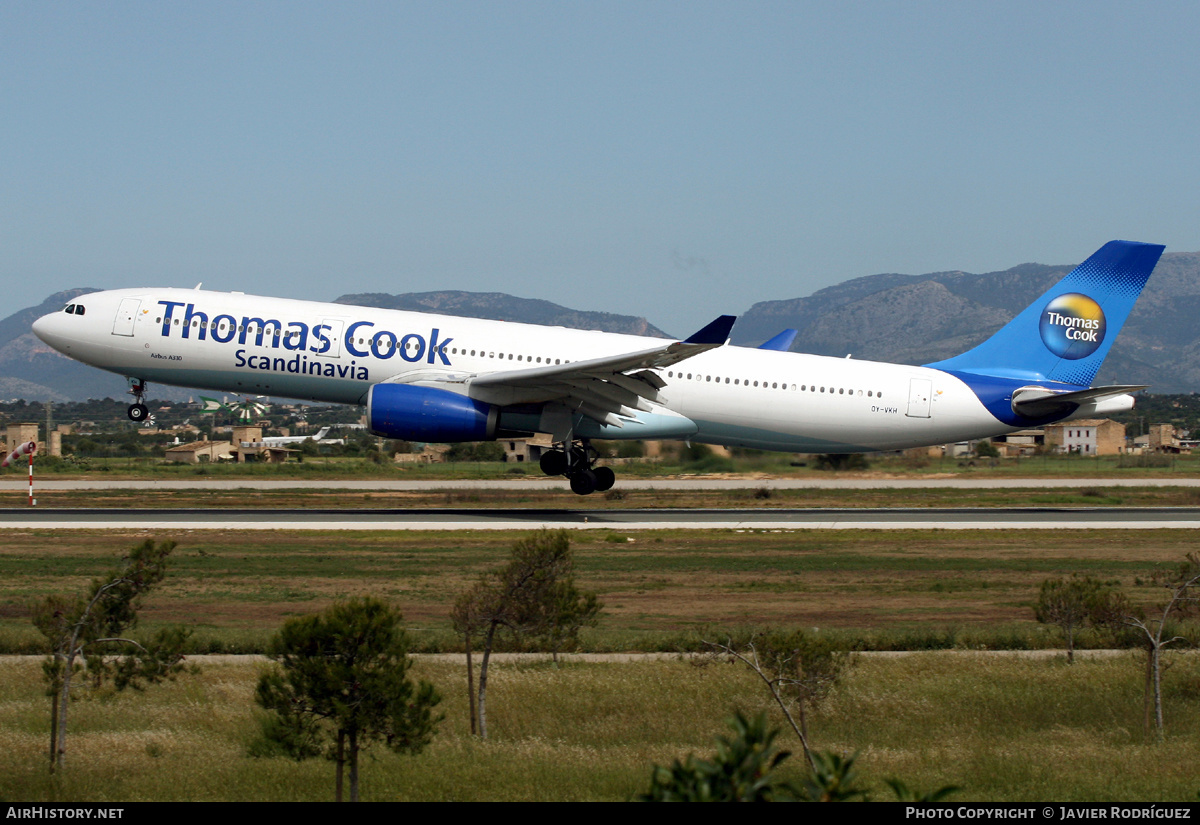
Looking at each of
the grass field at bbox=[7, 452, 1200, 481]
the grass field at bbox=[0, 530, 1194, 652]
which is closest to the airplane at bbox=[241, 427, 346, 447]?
the grass field at bbox=[7, 452, 1200, 481]

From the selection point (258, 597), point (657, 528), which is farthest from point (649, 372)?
point (258, 597)

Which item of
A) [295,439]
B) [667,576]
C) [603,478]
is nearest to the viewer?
[667,576]

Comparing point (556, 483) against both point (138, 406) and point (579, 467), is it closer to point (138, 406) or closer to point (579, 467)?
point (579, 467)

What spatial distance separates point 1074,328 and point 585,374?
50.3 ft

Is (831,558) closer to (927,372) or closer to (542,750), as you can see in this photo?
(927,372)

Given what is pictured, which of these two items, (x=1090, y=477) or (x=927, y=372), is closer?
(x=927, y=372)

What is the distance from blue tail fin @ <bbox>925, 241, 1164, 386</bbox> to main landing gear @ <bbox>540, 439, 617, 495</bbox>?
10.9 meters

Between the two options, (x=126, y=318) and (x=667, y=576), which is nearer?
(x=667, y=576)

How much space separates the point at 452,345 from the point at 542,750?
64.1 feet

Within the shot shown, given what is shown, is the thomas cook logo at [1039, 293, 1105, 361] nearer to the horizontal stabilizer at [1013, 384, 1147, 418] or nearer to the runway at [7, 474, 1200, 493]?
the horizontal stabilizer at [1013, 384, 1147, 418]

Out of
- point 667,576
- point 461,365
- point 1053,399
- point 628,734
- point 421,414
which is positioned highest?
point 461,365

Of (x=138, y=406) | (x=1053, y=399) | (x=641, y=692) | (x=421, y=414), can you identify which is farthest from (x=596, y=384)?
Result: (x=641, y=692)

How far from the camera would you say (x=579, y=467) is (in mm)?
31250

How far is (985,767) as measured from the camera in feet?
35.8
